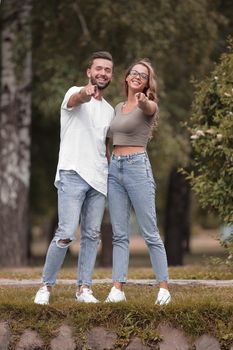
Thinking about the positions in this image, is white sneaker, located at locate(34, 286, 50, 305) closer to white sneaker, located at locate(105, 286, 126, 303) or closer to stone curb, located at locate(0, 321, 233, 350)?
stone curb, located at locate(0, 321, 233, 350)

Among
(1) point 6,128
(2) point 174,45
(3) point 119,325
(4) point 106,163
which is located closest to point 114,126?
(4) point 106,163

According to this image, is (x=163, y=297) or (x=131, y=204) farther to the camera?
(x=131, y=204)

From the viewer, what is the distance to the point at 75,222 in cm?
787

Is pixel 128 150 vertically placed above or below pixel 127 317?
above

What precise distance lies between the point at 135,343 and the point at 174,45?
12.8 meters

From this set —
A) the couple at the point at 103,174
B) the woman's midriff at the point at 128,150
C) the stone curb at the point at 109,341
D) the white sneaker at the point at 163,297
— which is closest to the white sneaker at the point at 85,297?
the couple at the point at 103,174

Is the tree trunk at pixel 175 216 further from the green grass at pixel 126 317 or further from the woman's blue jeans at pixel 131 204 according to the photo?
the green grass at pixel 126 317

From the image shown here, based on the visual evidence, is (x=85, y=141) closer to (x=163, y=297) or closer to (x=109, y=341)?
(x=163, y=297)

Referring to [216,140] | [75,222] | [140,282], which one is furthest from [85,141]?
[216,140]

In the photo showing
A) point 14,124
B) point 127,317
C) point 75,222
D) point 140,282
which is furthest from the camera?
point 14,124

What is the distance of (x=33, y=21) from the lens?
18.8 meters

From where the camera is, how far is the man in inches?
310

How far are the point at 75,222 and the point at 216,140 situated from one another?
11.0ft

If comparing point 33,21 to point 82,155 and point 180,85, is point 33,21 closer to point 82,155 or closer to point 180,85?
point 180,85
